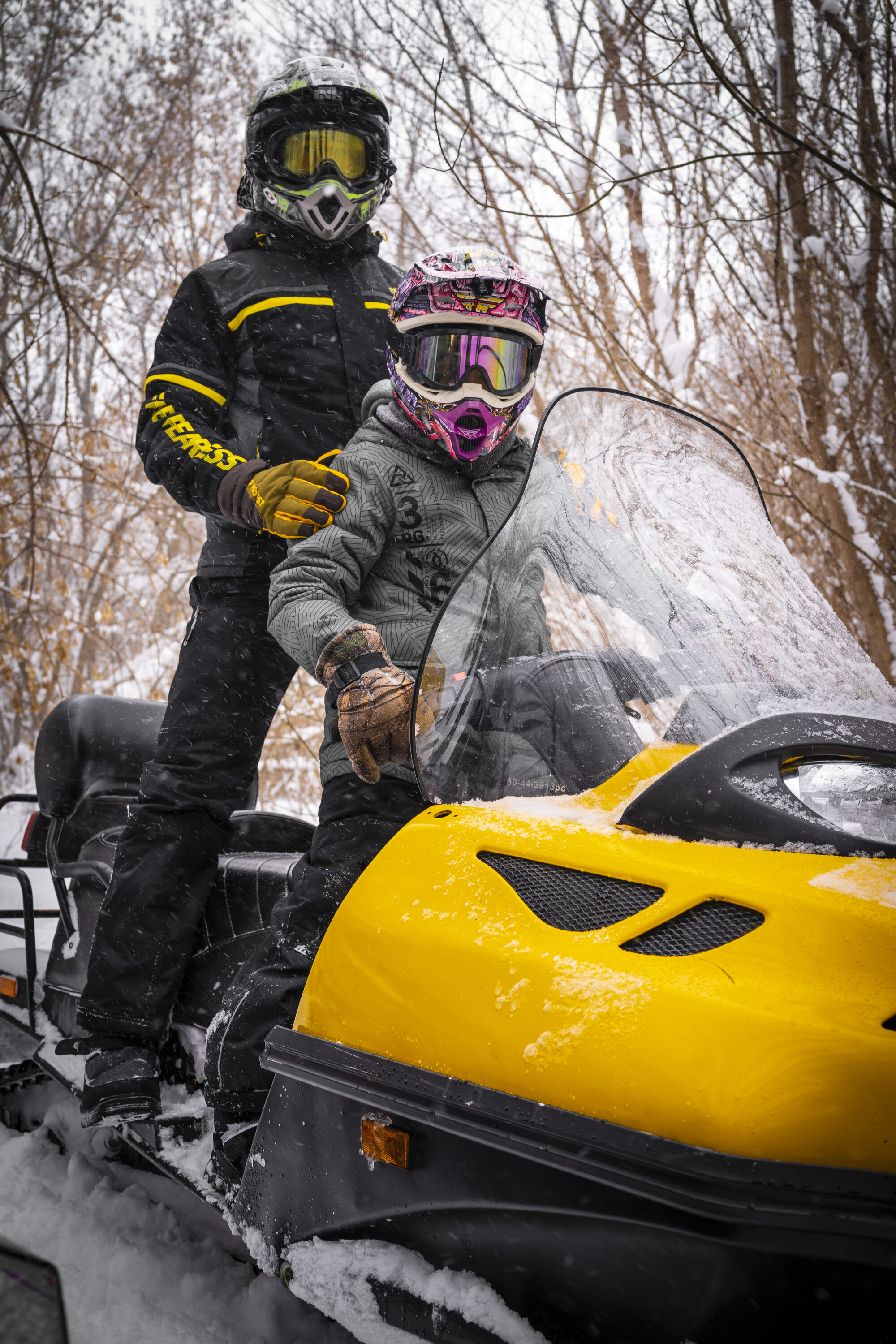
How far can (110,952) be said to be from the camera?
210cm

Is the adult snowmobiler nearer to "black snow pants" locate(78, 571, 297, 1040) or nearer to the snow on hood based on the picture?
"black snow pants" locate(78, 571, 297, 1040)

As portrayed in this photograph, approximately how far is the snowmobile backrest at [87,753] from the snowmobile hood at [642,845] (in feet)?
5.00

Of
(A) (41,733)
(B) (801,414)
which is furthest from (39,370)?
(A) (41,733)

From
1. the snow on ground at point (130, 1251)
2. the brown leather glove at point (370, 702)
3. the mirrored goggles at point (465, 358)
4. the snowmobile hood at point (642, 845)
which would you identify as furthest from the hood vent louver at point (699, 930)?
the mirrored goggles at point (465, 358)

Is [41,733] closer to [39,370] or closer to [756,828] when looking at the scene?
[756,828]

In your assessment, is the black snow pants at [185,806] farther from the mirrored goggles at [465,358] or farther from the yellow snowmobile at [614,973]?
the mirrored goggles at [465,358]

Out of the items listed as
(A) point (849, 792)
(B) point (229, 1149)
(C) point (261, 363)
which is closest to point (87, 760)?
(C) point (261, 363)

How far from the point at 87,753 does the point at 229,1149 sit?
133 cm

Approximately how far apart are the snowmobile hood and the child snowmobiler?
0.82 feet

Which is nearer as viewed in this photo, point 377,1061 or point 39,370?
point 377,1061

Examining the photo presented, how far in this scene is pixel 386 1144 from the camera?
1.20m

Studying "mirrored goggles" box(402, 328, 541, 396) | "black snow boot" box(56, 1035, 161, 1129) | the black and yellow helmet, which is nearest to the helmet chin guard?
the black and yellow helmet

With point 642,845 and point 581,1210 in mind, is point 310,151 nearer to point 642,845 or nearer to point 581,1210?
point 642,845

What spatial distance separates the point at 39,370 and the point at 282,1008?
36.1 feet
